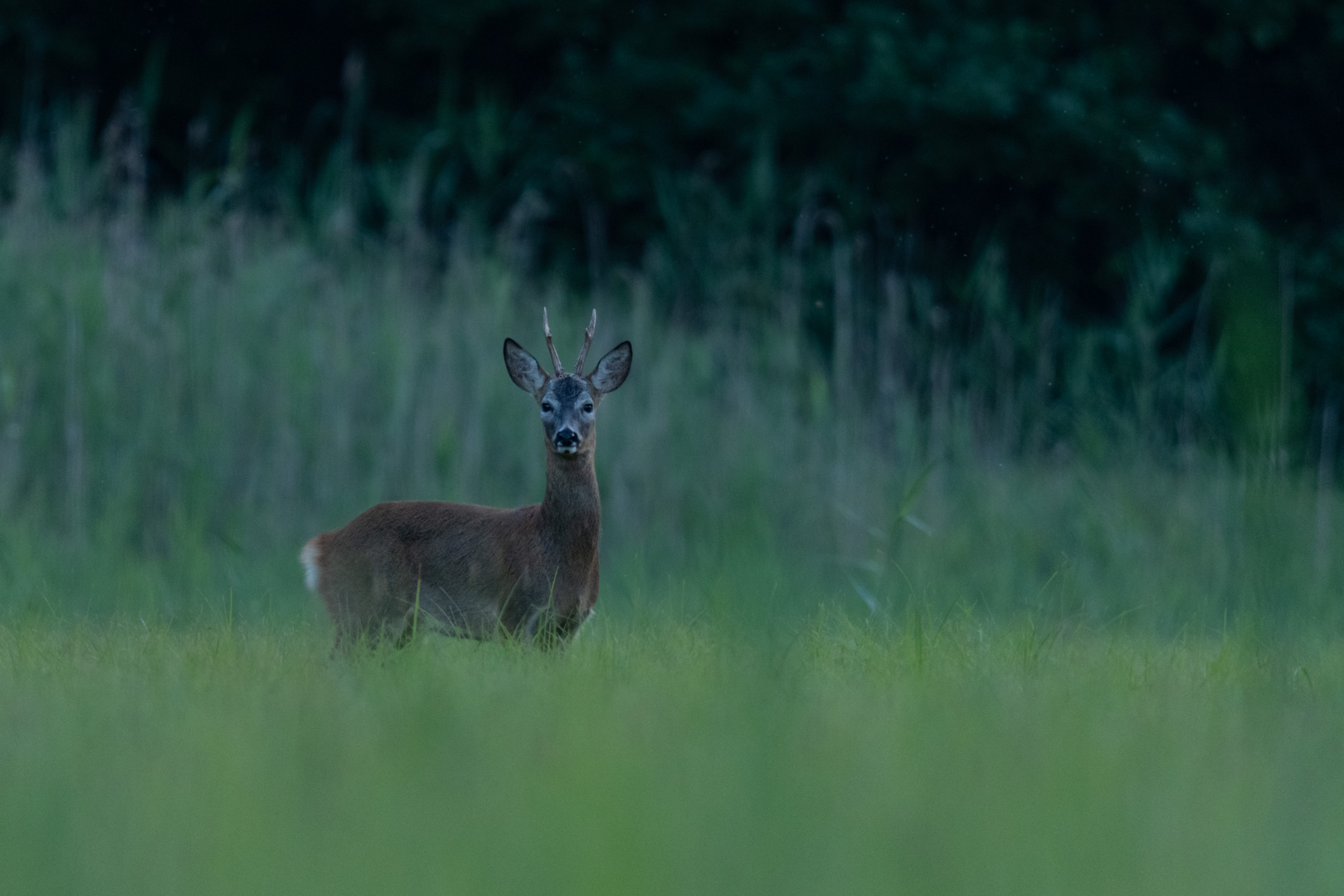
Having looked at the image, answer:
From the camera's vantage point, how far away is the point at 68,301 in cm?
621

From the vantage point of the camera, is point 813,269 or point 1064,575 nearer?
point 1064,575

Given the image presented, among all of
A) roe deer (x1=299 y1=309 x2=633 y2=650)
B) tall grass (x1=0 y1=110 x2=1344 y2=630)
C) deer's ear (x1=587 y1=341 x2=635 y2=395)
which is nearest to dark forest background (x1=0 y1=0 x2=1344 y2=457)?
tall grass (x1=0 y1=110 x2=1344 y2=630)

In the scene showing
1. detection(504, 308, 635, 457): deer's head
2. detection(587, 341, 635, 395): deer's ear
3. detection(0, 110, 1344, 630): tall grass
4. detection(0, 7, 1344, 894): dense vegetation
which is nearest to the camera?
detection(0, 7, 1344, 894): dense vegetation

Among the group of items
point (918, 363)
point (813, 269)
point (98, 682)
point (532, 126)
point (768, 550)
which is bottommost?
point (98, 682)

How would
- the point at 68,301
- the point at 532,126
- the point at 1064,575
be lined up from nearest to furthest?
the point at 1064,575 < the point at 68,301 < the point at 532,126

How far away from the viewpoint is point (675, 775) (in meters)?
2.04

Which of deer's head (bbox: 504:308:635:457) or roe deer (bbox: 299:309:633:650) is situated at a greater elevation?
deer's head (bbox: 504:308:635:457)

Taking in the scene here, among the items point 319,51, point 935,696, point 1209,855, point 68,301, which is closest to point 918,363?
point 68,301

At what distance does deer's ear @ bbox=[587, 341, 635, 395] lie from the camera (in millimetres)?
3947

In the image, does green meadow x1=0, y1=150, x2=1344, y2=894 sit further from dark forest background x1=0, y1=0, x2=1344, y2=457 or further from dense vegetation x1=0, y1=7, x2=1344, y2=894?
dark forest background x1=0, y1=0, x2=1344, y2=457

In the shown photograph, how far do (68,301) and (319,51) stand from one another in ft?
19.3

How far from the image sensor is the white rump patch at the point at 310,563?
4.08 m

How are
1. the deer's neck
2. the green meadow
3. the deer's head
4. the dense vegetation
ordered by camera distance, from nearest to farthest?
the green meadow < the dense vegetation < the deer's head < the deer's neck

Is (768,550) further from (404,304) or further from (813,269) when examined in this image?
(813,269)
